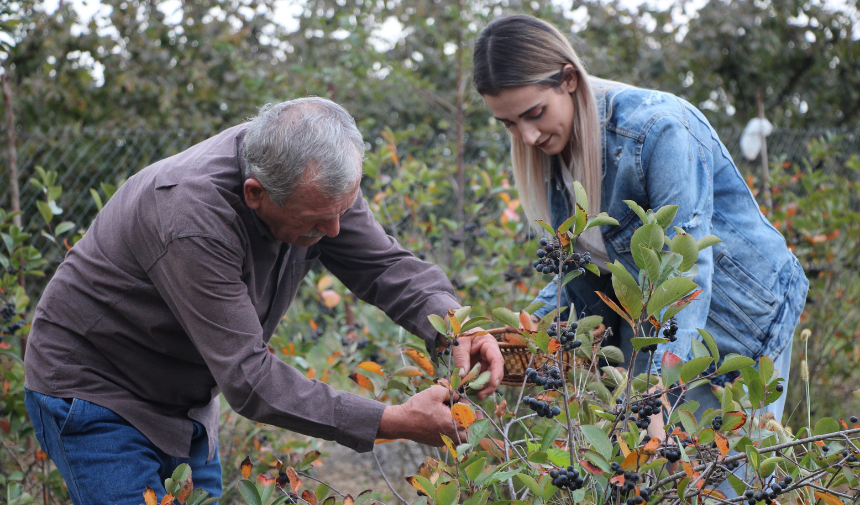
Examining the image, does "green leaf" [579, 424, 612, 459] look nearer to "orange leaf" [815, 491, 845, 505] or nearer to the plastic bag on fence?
"orange leaf" [815, 491, 845, 505]

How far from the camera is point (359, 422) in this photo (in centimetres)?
165

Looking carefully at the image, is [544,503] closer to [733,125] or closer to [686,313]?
[686,313]

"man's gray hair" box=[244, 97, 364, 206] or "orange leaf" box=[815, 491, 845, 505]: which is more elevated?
"man's gray hair" box=[244, 97, 364, 206]

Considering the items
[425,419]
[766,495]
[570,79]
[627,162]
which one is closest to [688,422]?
[766,495]

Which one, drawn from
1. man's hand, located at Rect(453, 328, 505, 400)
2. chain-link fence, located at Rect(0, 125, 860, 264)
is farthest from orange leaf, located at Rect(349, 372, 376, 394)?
chain-link fence, located at Rect(0, 125, 860, 264)

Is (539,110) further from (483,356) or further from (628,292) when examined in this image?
(628,292)

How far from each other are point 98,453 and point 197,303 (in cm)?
55

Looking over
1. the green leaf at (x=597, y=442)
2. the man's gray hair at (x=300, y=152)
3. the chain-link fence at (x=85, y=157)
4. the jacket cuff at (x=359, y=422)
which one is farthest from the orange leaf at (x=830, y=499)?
the chain-link fence at (x=85, y=157)

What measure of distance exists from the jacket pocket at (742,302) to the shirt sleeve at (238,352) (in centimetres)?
97

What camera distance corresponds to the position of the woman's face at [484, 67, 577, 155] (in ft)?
6.27

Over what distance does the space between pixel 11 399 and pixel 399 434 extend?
159cm

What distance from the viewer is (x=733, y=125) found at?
31.4 ft

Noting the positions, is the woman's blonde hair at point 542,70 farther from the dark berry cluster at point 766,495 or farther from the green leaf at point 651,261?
the dark berry cluster at point 766,495

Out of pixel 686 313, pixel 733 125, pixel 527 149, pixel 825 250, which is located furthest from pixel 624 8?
pixel 686 313
